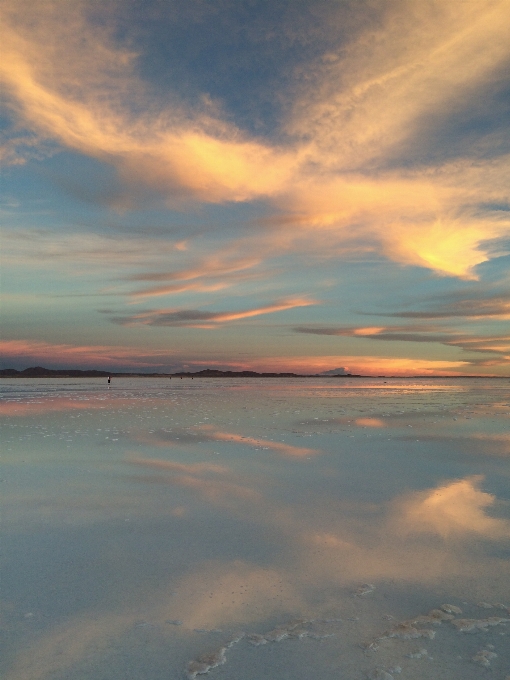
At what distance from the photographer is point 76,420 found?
19.6m

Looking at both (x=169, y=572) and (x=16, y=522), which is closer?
(x=169, y=572)

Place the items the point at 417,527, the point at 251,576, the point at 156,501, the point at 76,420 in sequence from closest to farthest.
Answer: the point at 251,576
the point at 417,527
the point at 156,501
the point at 76,420

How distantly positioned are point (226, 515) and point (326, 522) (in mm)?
1489

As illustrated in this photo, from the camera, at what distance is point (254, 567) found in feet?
18.0

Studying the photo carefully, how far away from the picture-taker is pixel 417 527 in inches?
271

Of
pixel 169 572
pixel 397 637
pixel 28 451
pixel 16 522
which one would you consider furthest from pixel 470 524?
pixel 28 451

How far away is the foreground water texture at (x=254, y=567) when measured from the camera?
385 cm

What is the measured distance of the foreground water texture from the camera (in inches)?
152

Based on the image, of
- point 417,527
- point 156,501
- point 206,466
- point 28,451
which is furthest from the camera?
point 28,451

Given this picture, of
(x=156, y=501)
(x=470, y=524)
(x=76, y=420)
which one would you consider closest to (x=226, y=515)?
(x=156, y=501)

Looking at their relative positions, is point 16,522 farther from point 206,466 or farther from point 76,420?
point 76,420

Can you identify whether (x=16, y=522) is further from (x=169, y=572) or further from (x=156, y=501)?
(x=169, y=572)

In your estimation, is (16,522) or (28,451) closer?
(16,522)

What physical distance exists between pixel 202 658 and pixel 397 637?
163cm
